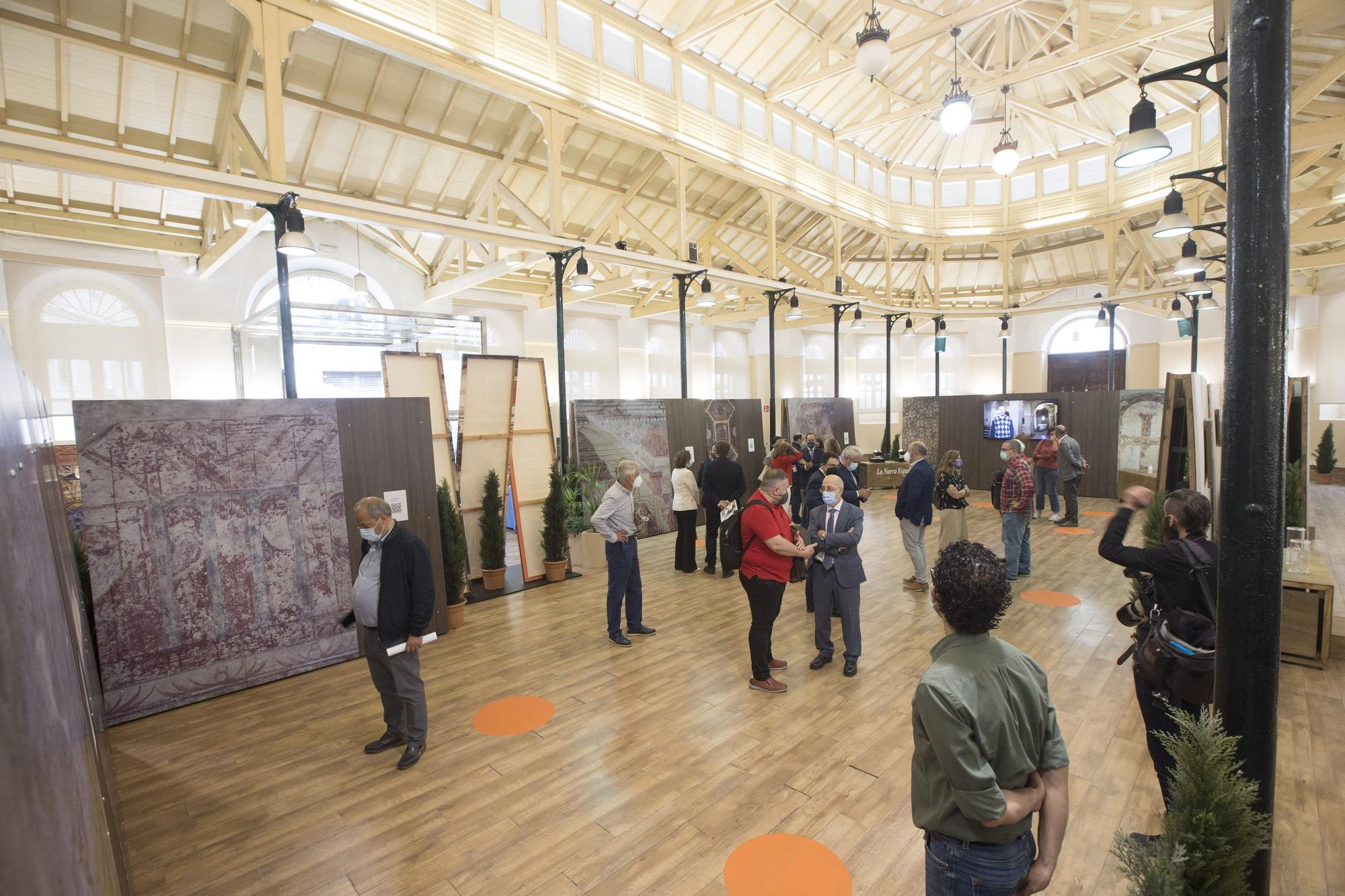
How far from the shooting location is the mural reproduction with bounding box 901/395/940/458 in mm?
16031

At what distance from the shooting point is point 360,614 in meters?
3.77

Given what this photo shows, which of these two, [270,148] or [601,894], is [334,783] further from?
[270,148]

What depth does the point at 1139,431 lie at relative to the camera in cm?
1303

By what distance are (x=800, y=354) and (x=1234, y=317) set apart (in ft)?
70.1

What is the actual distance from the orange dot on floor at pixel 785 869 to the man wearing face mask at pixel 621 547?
2.74 meters

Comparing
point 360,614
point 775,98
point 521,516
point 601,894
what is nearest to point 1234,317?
point 601,894

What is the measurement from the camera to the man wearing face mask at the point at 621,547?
5430 mm

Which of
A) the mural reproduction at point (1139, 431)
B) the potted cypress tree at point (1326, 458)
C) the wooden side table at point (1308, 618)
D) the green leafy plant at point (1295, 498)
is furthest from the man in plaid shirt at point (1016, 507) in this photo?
the potted cypress tree at point (1326, 458)

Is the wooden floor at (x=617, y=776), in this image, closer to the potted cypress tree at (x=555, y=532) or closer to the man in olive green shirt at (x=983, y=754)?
the man in olive green shirt at (x=983, y=754)

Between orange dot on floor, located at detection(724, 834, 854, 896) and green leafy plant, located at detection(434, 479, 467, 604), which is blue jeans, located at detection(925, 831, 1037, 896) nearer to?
orange dot on floor, located at detection(724, 834, 854, 896)

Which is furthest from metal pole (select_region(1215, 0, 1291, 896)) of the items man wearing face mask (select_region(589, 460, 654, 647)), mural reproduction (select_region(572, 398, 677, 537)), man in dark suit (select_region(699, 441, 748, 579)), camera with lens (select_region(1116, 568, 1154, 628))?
mural reproduction (select_region(572, 398, 677, 537))

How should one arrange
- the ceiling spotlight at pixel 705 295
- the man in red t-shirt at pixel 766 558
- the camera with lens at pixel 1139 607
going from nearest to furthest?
the camera with lens at pixel 1139 607 < the man in red t-shirt at pixel 766 558 < the ceiling spotlight at pixel 705 295

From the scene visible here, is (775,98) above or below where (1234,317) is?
above

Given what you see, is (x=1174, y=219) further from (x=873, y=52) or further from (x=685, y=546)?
(x=685, y=546)
